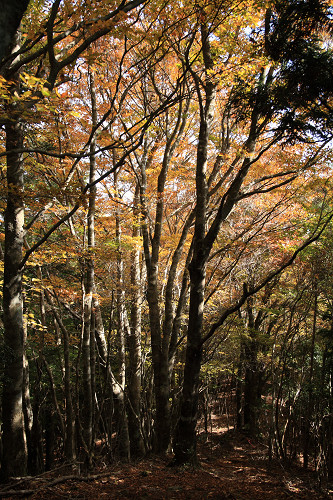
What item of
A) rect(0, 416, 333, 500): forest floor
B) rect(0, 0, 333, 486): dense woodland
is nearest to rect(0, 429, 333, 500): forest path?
rect(0, 416, 333, 500): forest floor

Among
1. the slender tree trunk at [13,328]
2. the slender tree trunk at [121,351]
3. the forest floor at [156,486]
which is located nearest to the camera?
the forest floor at [156,486]

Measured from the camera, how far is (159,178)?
6887mm

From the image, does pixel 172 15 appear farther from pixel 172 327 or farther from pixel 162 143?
pixel 172 327

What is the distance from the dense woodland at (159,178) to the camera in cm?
333

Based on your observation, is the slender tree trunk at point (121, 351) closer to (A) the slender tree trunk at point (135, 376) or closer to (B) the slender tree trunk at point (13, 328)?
(A) the slender tree trunk at point (135, 376)

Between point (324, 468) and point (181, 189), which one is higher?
point (181, 189)

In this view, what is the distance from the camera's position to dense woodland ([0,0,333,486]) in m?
3.33

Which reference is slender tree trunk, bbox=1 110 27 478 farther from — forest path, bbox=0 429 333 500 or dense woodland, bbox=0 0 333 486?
forest path, bbox=0 429 333 500

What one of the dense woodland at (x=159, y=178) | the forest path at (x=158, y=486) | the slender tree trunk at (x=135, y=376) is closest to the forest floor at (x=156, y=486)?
the forest path at (x=158, y=486)

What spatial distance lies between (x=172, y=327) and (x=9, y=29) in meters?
6.38

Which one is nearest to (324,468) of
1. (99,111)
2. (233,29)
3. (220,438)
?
(220,438)

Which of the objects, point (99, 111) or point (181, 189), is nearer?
point (99, 111)

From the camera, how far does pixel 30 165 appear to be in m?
7.12

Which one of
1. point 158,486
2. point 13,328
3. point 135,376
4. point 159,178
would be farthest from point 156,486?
point 159,178
